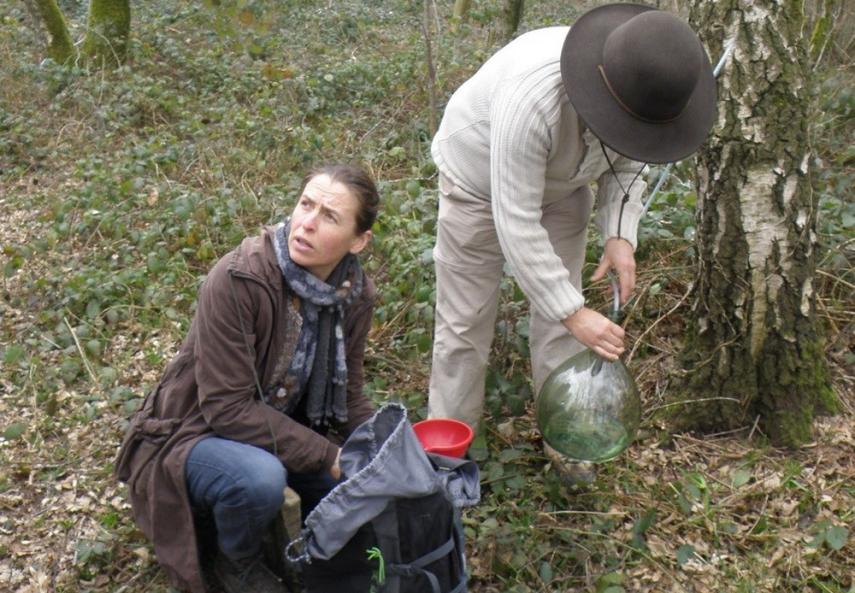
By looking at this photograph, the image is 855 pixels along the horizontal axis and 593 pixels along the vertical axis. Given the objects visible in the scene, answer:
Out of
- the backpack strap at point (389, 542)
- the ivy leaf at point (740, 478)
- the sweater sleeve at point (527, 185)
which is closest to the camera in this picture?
the backpack strap at point (389, 542)

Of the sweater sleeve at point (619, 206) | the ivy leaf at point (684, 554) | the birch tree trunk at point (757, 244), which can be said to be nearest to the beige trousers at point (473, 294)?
the sweater sleeve at point (619, 206)

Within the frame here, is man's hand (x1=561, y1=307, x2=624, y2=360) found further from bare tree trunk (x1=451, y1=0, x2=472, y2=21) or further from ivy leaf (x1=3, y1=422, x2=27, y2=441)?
bare tree trunk (x1=451, y1=0, x2=472, y2=21)

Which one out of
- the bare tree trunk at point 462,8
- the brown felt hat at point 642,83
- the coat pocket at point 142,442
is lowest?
the coat pocket at point 142,442

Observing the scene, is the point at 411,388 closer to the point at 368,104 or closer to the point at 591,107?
the point at 591,107

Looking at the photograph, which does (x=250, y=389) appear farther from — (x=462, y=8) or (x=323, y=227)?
(x=462, y=8)

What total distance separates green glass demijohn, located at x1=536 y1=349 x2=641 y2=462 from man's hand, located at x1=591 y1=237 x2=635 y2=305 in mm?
329

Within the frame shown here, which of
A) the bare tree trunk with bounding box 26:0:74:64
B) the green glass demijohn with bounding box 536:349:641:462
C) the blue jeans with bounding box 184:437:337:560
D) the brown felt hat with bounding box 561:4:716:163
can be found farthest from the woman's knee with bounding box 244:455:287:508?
the bare tree trunk with bounding box 26:0:74:64

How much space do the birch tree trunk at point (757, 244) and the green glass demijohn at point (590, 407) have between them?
0.81 meters

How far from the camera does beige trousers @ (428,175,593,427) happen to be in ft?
9.50

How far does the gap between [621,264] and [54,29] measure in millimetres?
7127

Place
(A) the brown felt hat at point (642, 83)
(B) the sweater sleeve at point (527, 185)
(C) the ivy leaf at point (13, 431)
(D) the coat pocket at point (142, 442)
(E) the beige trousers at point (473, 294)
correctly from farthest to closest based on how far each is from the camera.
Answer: (C) the ivy leaf at point (13, 431), (E) the beige trousers at point (473, 294), (D) the coat pocket at point (142, 442), (B) the sweater sleeve at point (527, 185), (A) the brown felt hat at point (642, 83)

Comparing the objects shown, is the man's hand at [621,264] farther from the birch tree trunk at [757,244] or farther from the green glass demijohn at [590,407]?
the birch tree trunk at [757,244]

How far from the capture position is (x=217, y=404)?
245cm

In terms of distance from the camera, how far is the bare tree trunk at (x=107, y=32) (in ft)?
26.9
